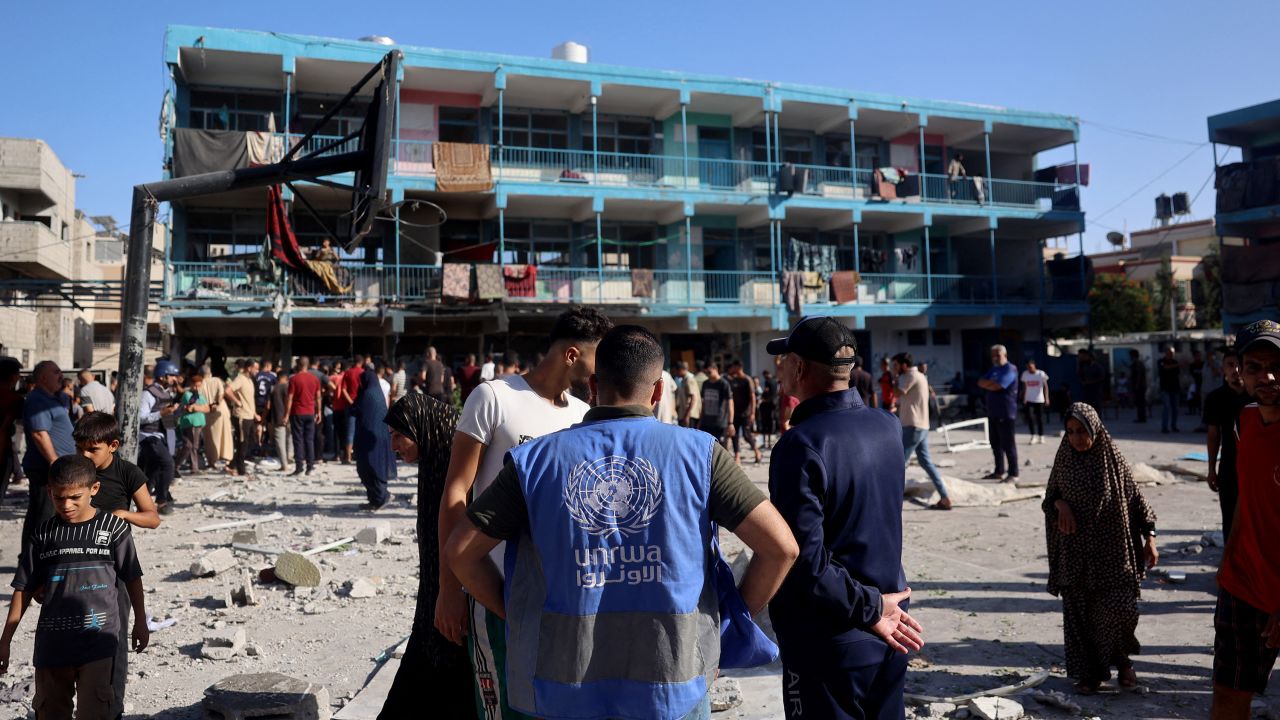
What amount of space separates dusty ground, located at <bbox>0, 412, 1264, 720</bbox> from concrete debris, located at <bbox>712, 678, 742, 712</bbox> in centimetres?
5

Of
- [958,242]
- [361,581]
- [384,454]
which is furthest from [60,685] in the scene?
[958,242]

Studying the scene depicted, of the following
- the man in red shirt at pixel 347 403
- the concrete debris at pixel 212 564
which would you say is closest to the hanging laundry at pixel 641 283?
the man in red shirt at pixel 347 403

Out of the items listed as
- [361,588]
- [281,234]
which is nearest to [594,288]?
[281,234]

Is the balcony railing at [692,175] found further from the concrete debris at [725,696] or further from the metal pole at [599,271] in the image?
the concrete debris at [725,696]

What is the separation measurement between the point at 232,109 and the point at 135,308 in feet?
59.3

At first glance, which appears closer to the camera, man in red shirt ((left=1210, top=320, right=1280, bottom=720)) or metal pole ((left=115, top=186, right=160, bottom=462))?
man in red shirt ((left=1210, top=320, right=1280, bottom=720))

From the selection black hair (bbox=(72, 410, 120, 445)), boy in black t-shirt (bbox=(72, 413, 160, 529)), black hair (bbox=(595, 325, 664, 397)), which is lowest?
boy in black t-shirt (bbox=(72, 413, 160, 529))

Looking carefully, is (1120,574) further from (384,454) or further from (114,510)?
(384,454)

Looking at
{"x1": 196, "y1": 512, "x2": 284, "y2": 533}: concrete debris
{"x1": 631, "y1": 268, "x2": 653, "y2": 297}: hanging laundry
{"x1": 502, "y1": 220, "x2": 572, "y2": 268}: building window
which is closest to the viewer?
{"x1": 196, "y1": 512, "x2": 284, "y2": 533}: concrete debris

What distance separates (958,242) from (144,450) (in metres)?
26.2

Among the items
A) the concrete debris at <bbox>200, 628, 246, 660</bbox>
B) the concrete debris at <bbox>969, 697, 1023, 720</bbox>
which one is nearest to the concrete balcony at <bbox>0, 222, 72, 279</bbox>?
the concrete debris at <bbox>200, 628, 246, 660</bbox>

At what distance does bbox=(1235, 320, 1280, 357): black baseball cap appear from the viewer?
3.12m

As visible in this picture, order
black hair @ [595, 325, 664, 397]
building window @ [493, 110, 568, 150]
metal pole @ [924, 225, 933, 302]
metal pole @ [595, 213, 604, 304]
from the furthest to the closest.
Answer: metal pole @ [924, 225, 933, 302], building window @ [493, 110, 568, 150], metal pole @ [595, 213, 604, 304], black hair @ [595, 325, 664, 397]

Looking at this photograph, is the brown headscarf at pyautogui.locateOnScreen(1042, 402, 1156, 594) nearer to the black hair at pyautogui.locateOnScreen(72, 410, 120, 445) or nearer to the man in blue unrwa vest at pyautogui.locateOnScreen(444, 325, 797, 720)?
the man in blue unrwa vest at pyautogui.locateOnScreen(444, 325, 797, 720)
